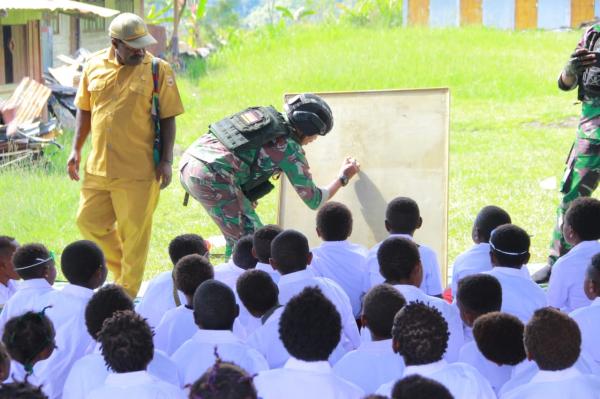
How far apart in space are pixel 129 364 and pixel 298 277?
1.57 meters

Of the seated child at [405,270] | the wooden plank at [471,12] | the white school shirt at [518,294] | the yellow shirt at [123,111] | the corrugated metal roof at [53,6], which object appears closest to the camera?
the seated child at [405,270]

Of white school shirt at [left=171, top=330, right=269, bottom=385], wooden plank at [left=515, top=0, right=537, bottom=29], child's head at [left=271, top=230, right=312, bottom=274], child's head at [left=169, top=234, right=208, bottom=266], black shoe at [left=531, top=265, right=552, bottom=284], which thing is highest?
wooden plank at [left=515, top=0, right=537, bottom=29]

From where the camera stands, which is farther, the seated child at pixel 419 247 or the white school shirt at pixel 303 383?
the seated child at pixel 419 247

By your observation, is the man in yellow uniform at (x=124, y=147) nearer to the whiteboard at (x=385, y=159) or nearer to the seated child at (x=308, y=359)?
the whiteboard at (x=385, y=159)

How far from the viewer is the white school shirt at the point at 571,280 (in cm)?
550

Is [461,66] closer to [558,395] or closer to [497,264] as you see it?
[497,264]

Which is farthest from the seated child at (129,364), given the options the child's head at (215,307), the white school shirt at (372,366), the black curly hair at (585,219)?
the black curly hair at (585,219)

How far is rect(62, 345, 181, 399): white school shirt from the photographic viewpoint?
4.17 meters

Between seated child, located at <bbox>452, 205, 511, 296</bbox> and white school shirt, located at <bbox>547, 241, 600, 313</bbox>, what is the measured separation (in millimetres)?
434

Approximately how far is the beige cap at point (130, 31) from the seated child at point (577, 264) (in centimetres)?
306

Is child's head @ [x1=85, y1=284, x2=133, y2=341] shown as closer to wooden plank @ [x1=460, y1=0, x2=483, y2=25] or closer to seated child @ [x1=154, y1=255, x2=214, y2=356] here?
seated child @ [x1=154, y1=255, x2=214, y2=356]

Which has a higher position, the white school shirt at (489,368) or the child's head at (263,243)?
the child's head at (263,243)

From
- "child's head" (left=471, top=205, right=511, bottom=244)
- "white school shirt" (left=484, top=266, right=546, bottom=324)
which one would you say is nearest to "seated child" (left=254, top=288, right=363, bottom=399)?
"white school shirt" (left=484, top=266, right=546, bottom=324)

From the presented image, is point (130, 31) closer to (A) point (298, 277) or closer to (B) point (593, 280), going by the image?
(A) point (298, 277)
